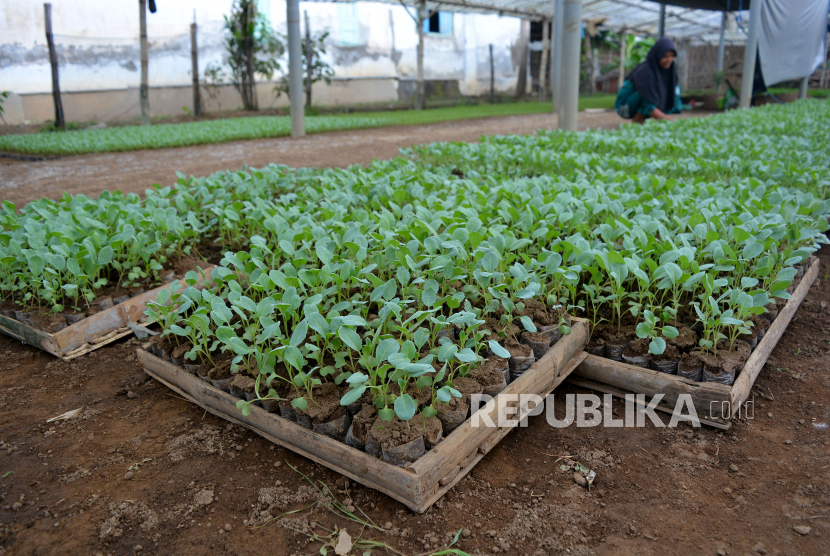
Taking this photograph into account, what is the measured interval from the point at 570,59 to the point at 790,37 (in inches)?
440

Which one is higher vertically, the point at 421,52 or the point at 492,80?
the point at 421,52

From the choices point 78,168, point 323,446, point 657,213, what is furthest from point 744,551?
point 78,168

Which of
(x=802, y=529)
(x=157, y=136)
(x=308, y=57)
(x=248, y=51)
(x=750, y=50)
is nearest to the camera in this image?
(x=802, y=529)

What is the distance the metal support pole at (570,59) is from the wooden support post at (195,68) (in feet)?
31.9

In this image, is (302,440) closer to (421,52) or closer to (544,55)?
(421,52)

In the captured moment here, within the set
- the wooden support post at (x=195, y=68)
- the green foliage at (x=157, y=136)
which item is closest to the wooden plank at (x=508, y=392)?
the green foliage at (x=157, y=136)

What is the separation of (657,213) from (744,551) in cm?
176

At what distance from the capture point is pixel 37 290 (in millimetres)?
2482

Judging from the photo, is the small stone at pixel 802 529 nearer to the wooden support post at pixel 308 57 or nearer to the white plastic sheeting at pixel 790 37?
the wooden support post at pixel 308 57

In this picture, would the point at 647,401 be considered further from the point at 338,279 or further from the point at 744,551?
the point at 338,279

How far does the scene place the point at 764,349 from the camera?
2072 mm

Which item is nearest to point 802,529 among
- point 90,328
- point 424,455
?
point 424,455

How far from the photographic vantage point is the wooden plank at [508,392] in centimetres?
147

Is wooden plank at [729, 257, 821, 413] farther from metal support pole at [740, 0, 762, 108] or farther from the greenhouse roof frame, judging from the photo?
the greenhouse roof frame
